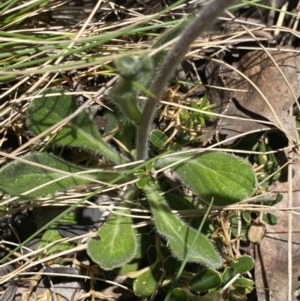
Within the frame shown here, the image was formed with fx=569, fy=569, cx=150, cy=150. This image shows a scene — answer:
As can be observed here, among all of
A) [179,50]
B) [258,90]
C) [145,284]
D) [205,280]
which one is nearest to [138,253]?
[145,284]

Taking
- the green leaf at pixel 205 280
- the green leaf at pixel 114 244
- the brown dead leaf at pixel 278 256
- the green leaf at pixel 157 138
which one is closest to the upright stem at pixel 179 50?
the green leaf at pixel 157 138

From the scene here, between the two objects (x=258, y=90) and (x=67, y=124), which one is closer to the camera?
(x=67, y=124)

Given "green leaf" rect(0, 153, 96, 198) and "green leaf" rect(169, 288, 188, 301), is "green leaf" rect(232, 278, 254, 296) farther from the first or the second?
"green leaf" rect(0, 153, 96, 198)

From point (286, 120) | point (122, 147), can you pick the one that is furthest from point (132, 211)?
point (286, 120)

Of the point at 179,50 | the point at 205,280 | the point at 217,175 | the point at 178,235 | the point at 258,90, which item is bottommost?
the point at 205,280

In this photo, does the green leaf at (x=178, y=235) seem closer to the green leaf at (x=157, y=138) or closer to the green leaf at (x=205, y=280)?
the green leaf at (x=205, y=280)

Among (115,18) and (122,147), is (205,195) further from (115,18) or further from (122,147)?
(115,18)

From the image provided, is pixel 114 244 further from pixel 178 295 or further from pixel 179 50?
Result: pixel 179 50
